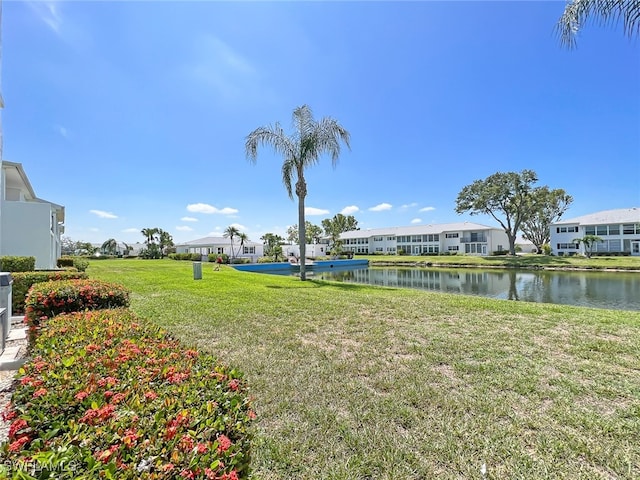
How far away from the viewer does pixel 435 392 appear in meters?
3.25

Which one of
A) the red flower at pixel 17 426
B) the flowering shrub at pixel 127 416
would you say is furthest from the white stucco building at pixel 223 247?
the red flower at pixel 17 426

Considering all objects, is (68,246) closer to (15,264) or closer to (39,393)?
(15,264)

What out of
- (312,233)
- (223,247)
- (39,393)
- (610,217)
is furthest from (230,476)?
(312,233)

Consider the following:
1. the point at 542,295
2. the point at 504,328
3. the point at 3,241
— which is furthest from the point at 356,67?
the point at 3,241

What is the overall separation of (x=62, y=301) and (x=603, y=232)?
54.2 metres

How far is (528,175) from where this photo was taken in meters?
41.0

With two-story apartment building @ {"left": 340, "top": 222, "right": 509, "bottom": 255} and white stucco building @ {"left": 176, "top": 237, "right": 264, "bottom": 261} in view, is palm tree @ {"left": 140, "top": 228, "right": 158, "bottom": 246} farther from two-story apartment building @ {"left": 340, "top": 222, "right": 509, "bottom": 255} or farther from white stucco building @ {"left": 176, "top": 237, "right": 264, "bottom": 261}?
two-story apartment building @ {"left": 340, "top": 222, "right": 509, "bottom": 255}

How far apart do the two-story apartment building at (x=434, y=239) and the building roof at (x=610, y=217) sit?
10752 mm

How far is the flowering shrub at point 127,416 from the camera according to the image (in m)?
1.11

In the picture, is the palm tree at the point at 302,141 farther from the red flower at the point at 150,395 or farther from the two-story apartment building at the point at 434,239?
the two-story apartment building at the point at 434,239

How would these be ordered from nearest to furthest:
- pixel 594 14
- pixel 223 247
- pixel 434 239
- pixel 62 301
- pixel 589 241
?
pixel 62 301, pixel 594 14, pixel 589 241, pixel 223 247, pixel 434 239

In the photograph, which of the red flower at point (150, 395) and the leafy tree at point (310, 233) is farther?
the leafy tree at point (310, 233)

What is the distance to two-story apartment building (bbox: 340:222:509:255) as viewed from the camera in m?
50.8

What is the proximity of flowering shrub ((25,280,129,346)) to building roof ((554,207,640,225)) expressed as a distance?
174ft
